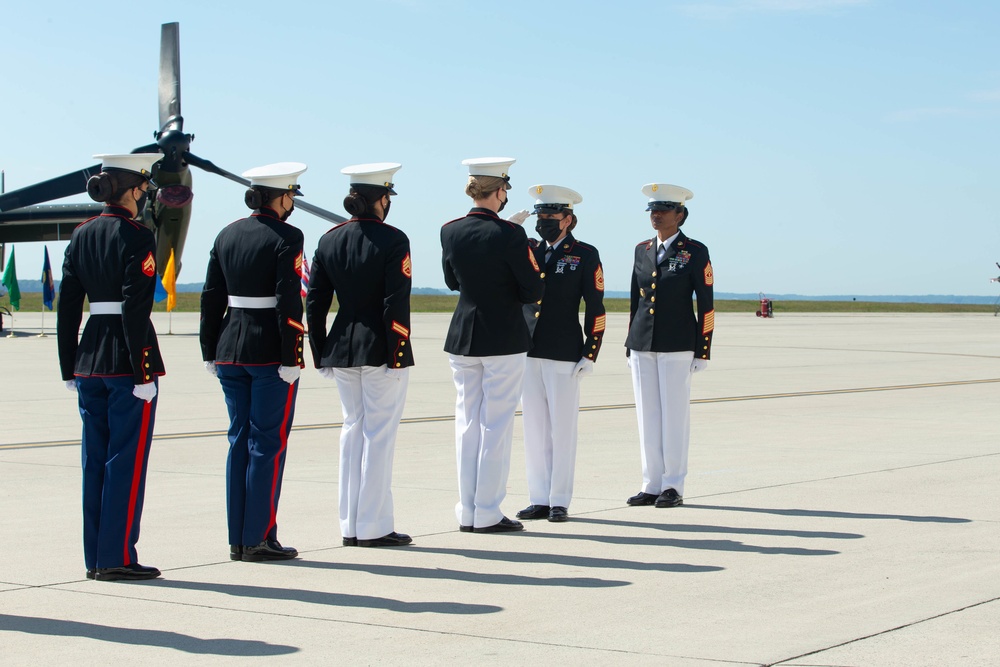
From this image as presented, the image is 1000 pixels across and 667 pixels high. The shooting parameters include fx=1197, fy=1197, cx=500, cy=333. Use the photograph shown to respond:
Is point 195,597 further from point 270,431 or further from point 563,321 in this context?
point 563,321

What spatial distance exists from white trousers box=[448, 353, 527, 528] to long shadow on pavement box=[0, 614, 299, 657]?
8.32ft

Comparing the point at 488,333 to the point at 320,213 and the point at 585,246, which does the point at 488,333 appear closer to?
the point at 585,246

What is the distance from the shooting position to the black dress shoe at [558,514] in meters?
7.36

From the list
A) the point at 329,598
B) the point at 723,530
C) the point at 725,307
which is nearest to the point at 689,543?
the point at 723,530

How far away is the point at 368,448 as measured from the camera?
657 centimetres

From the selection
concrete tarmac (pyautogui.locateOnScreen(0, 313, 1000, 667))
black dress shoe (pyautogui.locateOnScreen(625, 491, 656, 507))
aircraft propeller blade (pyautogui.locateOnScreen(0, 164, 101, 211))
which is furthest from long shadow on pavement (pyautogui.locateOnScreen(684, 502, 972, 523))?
aircraft propeller blade (pyautogui.locateOnScreen(0, 164, 101, 211))

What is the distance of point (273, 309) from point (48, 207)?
34.8m

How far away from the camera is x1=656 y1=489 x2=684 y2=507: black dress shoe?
A: 7840 millimetres

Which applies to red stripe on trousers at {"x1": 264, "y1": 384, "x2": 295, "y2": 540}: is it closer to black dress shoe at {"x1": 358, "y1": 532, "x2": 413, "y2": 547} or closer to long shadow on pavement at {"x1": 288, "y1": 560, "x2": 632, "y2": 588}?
long shadow on pavement at {"x1": 288, "y1": 560, "x2": 632, "y2": 588}

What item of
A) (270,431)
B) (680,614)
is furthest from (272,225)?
(680,614)

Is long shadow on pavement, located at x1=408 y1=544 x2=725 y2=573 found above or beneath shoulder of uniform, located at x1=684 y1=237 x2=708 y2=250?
beneath

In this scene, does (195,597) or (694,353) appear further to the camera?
(694,353)

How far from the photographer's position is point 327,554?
6344 millimetres

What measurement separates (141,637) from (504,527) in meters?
2.77
